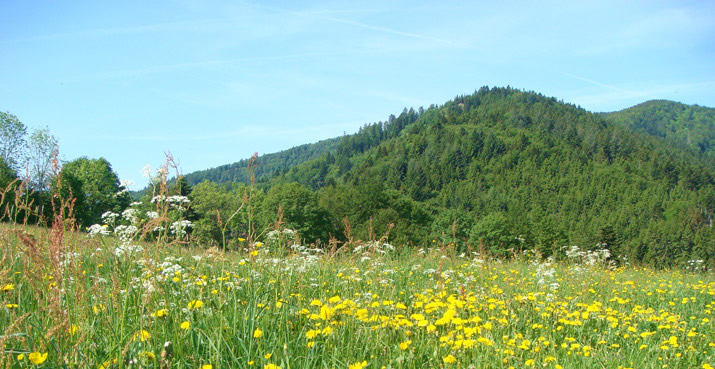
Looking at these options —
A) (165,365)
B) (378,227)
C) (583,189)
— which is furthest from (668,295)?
(583,189)

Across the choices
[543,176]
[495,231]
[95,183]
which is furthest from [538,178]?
[95,183]

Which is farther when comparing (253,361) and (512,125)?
(512,125)

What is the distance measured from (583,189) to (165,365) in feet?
468

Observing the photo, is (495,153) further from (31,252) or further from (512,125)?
(31,252)

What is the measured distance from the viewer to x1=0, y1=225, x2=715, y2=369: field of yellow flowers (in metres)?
2.39

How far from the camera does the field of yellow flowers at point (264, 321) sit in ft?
7.85

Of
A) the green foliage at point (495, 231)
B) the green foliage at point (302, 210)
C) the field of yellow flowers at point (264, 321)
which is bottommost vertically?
the green foliage at point (495, 231)

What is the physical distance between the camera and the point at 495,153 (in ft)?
491

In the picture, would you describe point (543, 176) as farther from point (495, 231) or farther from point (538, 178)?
point (495, 231)

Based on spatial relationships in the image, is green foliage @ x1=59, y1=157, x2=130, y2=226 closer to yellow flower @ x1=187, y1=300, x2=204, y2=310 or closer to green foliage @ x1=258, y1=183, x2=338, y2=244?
green foliage @ x1=258, y1=183, x2=338, y2=244

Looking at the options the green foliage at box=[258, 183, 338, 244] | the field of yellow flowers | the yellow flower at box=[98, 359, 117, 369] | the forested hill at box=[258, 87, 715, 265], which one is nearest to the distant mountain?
the forested hill at box=[258, 87, 715, 265]

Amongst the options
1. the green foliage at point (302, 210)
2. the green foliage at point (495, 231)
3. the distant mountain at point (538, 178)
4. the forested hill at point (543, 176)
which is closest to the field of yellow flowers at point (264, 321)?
the green foliage at point (302, 210)

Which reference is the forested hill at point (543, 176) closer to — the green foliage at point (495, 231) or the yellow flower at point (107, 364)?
the green foliage at point (495, 231)

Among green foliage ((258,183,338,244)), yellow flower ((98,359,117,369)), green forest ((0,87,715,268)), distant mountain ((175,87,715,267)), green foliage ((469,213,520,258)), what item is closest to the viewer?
yellow flower ((98,359,117,369))
